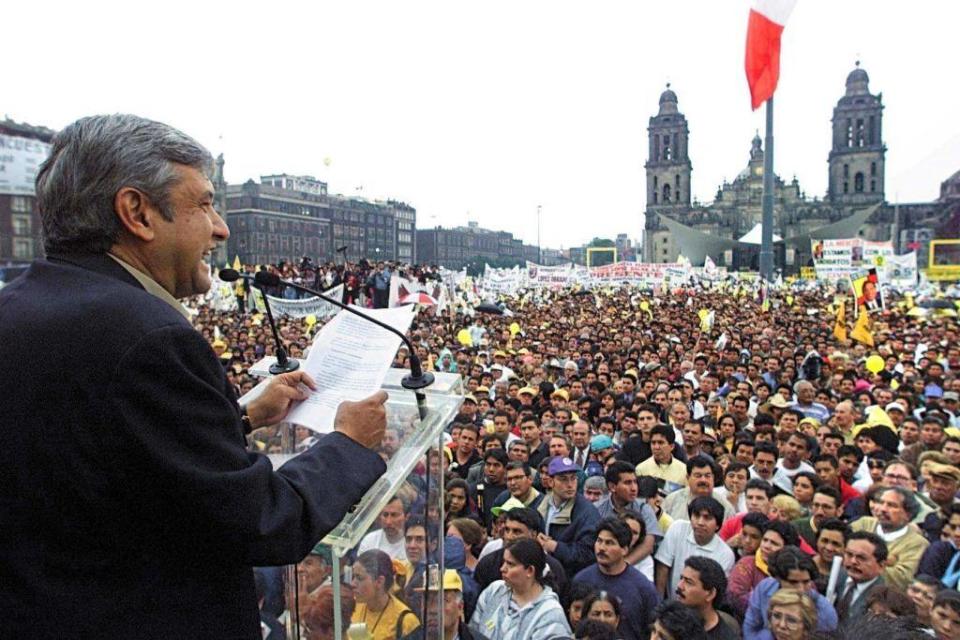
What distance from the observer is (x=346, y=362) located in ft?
5.68

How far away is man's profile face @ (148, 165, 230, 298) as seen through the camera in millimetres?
1401

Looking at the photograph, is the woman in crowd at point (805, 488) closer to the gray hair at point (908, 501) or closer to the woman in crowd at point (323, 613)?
the gray hair at point (908, 501)

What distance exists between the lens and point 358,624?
1.63 meters

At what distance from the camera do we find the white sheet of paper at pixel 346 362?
65.4 inches

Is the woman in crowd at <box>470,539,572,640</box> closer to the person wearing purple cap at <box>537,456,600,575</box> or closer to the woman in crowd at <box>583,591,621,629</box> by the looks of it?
the woman in crowd at <box>583,591,621,629</box>

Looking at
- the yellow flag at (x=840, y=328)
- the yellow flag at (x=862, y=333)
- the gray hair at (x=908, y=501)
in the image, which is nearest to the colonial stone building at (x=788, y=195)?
the yellow flag at (x=840, y=328)

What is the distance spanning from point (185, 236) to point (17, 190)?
26174 millimetres

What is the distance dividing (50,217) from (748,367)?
1175 centimetres

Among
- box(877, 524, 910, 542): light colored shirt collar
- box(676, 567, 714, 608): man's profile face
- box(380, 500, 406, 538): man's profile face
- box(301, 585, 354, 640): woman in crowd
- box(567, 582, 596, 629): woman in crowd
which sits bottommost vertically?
box(567, 582, 596, 629): woman in crowd

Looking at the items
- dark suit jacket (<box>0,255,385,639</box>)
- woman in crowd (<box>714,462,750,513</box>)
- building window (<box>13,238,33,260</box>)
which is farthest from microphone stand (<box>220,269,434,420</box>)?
building window (<box>13,238,33,260</box>)

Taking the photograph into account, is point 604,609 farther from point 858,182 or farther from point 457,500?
point 858,182

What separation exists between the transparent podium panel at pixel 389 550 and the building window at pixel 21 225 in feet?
120

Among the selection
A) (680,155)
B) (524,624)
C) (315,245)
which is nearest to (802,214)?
(680,155)

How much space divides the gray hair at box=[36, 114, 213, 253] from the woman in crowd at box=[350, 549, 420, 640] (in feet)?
2.68
